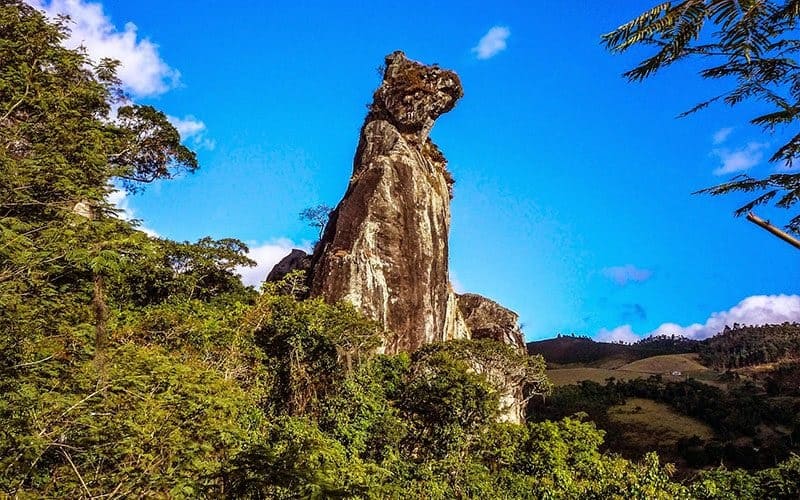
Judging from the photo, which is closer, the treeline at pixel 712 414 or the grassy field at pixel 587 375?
the treeline at pixel 712 414

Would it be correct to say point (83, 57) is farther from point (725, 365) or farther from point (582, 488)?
point (725, 365)

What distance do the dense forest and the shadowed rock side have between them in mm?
4752

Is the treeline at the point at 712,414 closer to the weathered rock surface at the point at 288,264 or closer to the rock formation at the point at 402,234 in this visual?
the rock formation at the point at 402,234

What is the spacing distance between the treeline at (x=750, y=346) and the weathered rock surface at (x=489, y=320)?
187 ft

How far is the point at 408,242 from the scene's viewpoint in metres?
30.6

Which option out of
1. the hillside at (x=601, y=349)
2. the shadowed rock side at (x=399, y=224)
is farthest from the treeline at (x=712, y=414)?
the hillside at (x=601, y=349)

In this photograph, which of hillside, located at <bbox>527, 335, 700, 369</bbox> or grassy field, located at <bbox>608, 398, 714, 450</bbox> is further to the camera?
hillside, located at <bbox>527, 335, 700, 369</bbox>

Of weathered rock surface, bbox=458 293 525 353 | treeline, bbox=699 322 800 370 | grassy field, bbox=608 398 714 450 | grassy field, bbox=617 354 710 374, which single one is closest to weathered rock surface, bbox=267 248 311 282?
weathered rock surface, bbox=458 293 525 353

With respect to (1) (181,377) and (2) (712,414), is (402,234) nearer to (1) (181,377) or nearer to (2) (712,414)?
(1) (181,377)

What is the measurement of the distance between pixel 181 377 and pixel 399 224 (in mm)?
21904

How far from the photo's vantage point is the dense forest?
22.0ft

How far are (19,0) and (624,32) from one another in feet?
56.5

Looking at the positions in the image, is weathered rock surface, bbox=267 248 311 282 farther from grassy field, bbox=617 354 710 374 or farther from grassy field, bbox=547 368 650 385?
grassy field, bbox=617 354 710 374

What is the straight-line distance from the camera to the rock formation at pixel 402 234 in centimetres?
2827
